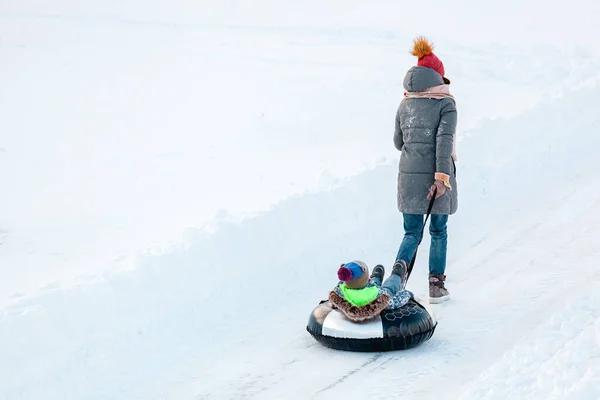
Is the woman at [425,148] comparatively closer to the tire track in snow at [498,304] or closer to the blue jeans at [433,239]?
the blue jeans at [433,239]

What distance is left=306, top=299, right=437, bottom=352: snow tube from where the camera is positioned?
5730mm

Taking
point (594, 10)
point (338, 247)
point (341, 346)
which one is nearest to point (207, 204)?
point (338, 247)

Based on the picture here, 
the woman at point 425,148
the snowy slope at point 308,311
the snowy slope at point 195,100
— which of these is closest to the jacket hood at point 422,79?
the woman at point 425,148

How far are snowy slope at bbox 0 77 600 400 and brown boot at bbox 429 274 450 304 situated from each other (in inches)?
5.5

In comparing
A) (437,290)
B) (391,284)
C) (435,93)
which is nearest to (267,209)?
(437,290)

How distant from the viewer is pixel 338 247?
8.23m

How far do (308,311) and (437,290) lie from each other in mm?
1013

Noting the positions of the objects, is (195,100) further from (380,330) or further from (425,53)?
(380,330)

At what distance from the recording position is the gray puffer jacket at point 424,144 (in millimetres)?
6566

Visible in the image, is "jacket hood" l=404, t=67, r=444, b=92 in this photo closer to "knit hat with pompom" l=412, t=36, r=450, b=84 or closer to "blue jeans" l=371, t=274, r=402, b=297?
"knit hat with pompom" l=412, t=36, r=450, b=84

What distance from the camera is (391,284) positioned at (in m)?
6.04

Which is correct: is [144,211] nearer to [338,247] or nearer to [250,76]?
[338,247]

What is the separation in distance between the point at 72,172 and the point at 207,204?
285 centimetres

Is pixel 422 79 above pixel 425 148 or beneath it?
above
